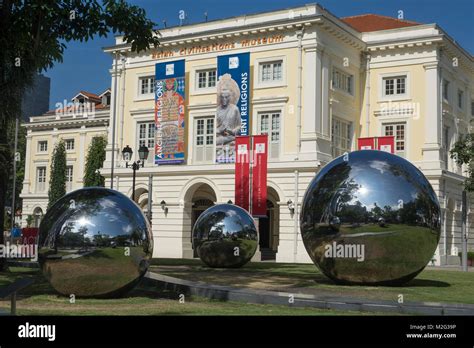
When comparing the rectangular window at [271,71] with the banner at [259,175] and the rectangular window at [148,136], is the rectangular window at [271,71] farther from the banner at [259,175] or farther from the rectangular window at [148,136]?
the rectangular window at [148,136]

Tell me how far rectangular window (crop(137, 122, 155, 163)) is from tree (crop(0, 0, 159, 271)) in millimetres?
27467

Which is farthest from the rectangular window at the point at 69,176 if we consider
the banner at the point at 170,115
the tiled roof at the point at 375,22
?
the tiled roof at the point at 375,22

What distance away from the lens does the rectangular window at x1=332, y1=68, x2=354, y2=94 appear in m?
43.3

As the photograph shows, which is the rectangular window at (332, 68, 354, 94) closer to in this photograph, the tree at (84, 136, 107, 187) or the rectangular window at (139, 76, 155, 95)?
the rectangular window at (139, 76, 155, 95)

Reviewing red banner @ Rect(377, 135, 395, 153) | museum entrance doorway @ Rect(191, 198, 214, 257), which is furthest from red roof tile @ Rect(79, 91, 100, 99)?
red banner @ Rect(377, 135, 395, 153)

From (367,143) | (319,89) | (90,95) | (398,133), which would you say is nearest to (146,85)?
(319,89)

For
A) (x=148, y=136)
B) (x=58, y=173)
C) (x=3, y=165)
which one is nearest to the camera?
(x=3, y=165)

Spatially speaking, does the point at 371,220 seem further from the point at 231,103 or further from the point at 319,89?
the point at 231,103

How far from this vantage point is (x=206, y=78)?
148 feet

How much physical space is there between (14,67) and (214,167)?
26548 mm

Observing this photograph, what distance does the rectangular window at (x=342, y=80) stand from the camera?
142 ft

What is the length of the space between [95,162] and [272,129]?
2593cm
